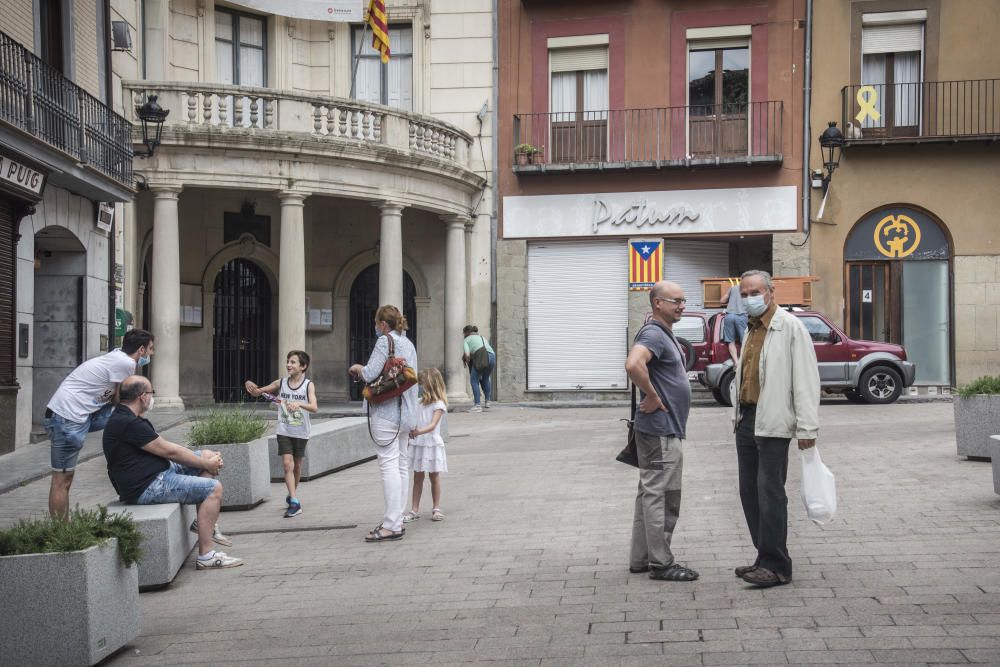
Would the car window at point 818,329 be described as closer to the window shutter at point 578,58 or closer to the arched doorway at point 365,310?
the window shutter at point 578,58

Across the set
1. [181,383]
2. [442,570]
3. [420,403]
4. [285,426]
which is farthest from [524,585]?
[181,383]

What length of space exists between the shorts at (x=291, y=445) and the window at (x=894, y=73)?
56.8 ft

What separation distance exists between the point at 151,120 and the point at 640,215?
35.0 feet

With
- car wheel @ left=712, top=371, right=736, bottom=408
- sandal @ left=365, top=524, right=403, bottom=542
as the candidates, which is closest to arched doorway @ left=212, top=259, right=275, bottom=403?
car wheel @ left=712, top=371, right=736, bottom=408

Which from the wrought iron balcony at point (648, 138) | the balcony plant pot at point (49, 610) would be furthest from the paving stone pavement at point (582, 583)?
the wrought iron balcony at point (648, 138)

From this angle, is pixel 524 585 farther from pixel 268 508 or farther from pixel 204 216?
pixel 204 216

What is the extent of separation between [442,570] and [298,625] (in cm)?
153

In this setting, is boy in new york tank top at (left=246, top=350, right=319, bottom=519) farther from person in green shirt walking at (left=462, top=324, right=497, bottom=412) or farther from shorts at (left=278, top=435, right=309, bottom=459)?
person in green shirt walking at (left=462, top=324, right=497, bottom=412)

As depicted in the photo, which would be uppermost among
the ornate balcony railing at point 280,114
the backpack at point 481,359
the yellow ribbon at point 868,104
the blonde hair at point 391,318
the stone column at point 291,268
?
the yellow ribbon at point 868,104

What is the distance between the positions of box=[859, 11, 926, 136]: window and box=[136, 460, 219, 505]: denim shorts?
1975cm

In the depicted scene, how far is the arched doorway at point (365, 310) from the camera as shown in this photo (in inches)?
1031

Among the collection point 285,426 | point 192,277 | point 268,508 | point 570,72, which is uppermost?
point 570,72

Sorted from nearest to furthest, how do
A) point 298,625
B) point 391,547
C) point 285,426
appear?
point 298,625, point 391,547, point 285,426

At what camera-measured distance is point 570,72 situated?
2600cm
